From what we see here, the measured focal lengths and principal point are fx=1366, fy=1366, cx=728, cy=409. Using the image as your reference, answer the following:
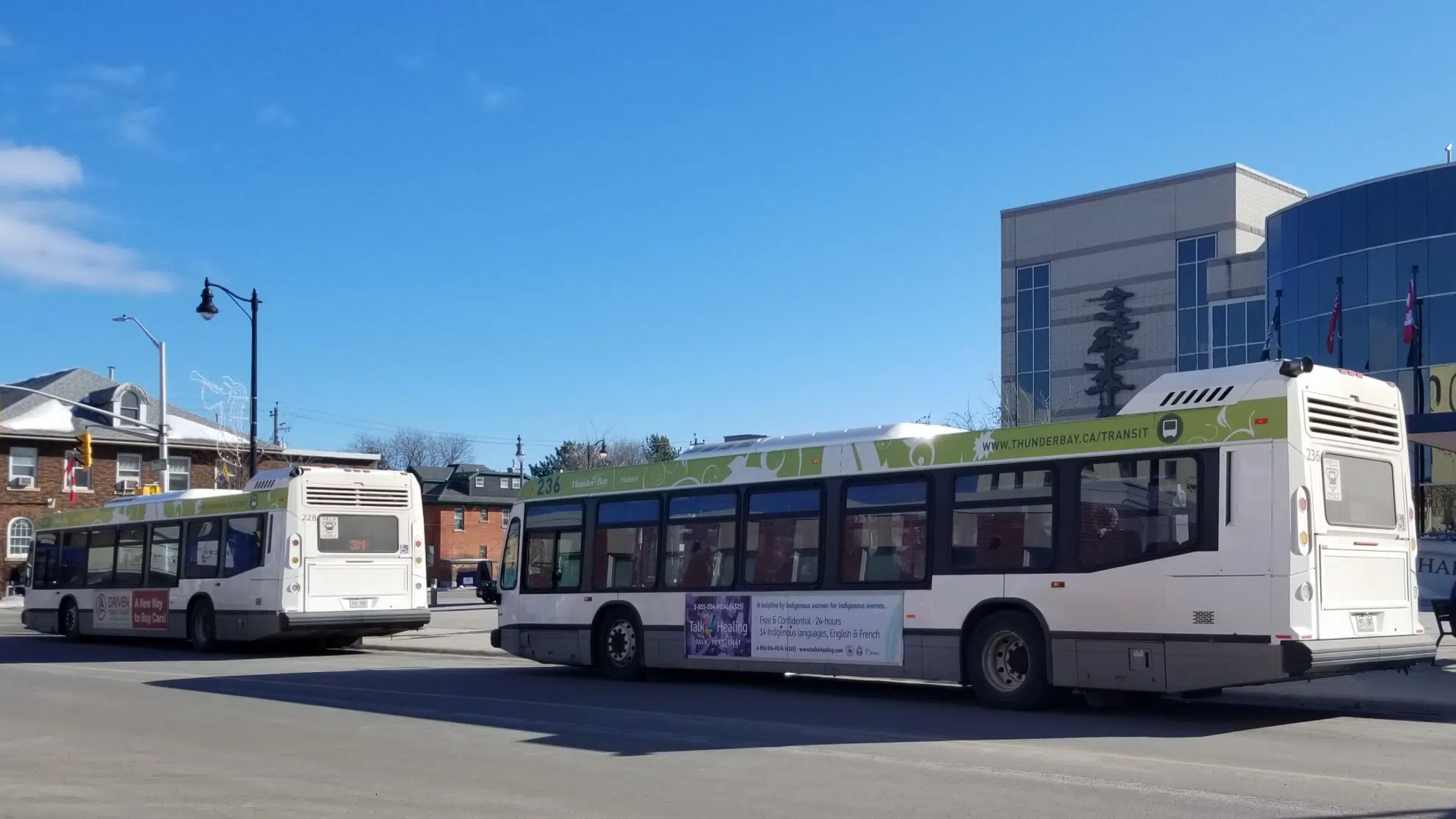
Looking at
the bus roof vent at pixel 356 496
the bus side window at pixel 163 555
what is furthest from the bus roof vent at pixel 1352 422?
the bus side window at pixel 163 555

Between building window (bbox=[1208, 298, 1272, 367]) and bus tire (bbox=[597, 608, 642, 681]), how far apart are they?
1651 inches

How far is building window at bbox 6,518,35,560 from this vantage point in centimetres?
5706

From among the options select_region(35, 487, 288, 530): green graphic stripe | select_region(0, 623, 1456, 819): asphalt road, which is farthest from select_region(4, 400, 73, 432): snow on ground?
select_region(0, 623, 1456, 819): asphalt road

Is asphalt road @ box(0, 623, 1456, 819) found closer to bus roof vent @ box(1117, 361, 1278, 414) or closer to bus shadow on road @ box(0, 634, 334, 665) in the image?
bus roof vent @ box(1117, 361, 1278, 414)

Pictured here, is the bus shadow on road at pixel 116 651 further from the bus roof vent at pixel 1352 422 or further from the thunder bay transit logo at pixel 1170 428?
the bus roof vent at pixel 1352 422

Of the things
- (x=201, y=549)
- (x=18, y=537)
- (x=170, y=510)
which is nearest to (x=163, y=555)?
(x=170, y=510)

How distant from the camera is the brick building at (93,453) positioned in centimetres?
5725

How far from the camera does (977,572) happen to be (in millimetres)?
13914

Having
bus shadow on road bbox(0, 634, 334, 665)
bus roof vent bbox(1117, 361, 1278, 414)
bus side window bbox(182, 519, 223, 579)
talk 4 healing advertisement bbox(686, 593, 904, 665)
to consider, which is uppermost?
bus roof vent bbox(1117, 361, 1278, 414)

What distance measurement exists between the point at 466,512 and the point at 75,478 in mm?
25122

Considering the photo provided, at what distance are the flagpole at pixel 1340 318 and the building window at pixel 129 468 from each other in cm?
4879

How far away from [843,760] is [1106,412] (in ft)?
163

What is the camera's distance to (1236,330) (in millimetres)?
56062

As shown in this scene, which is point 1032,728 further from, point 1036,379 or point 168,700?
point 1036,379
